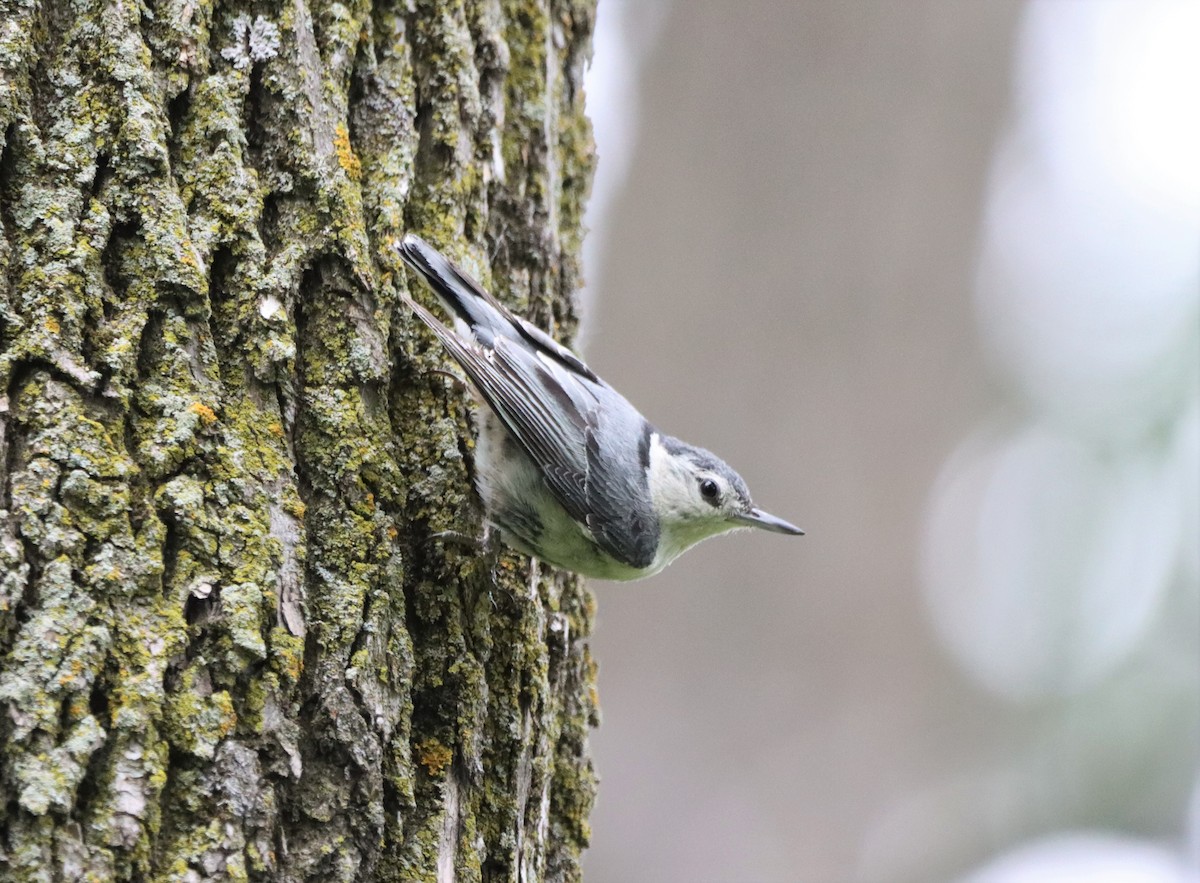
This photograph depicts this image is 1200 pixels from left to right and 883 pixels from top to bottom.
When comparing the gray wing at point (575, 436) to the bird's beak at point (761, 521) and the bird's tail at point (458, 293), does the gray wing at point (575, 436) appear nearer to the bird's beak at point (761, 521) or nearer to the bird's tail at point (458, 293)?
the bird's tail at point (458, 293)

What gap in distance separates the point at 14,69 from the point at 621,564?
1616 millimetres

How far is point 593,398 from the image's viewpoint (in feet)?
8.49

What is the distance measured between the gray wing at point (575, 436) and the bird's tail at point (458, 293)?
4 centimetres

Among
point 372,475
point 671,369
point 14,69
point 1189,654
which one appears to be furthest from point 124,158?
point 1189,654

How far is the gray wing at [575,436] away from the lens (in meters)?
2.33

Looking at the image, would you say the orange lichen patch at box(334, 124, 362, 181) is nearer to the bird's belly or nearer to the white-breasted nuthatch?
the white-breasted nuthatch

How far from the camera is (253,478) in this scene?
1.74 metres

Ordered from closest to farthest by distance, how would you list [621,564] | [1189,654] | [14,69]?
[14,69]
[621,564]
[1189,654]

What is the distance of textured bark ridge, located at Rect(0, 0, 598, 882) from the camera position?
1444mm

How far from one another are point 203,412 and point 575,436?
1048mm

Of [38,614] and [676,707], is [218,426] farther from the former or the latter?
[676,707]

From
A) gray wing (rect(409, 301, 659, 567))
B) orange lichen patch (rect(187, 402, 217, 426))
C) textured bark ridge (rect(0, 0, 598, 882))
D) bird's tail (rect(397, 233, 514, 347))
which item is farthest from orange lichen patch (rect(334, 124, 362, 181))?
orange lichen patch (rect(187, 402, 217, 426))

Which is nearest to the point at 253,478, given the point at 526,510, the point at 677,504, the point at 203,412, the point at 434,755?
the point at 203,412

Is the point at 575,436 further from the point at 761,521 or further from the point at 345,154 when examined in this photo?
the point at 345,154
